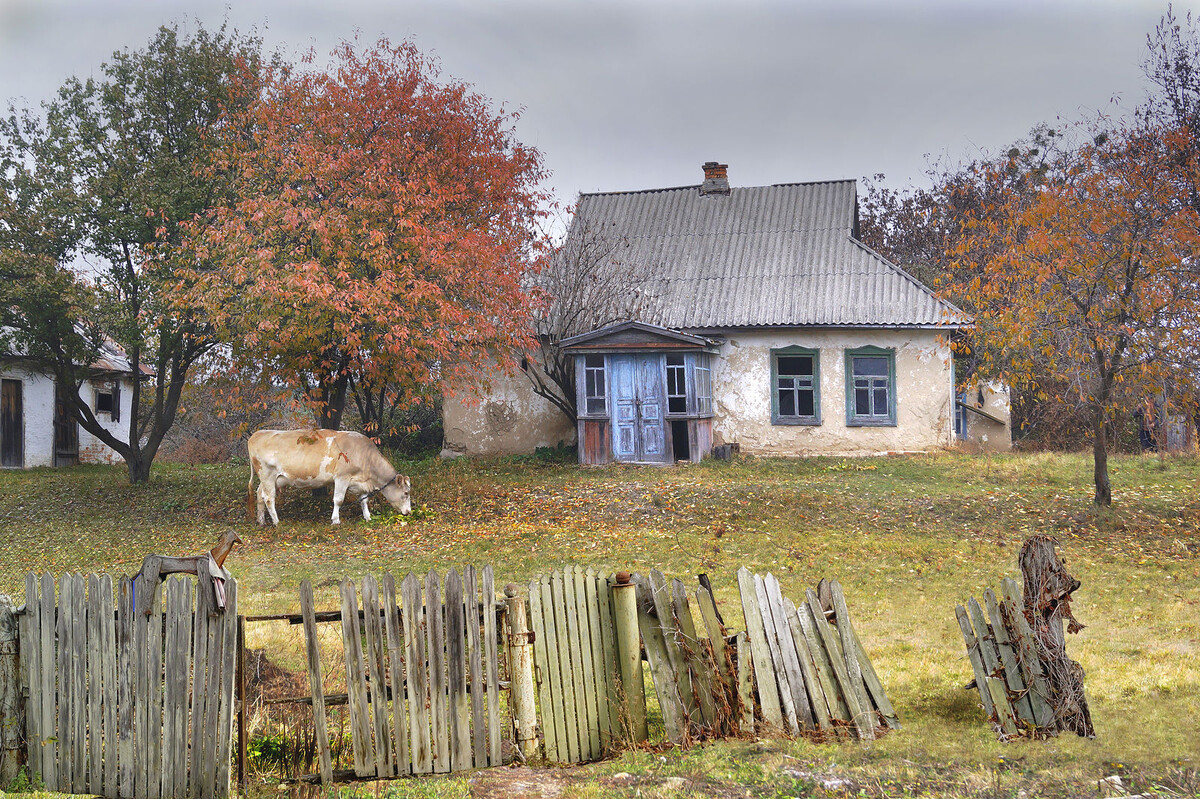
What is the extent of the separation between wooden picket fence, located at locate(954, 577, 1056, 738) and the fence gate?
412 centimetres

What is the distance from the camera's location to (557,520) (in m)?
14.0

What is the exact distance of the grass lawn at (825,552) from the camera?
4977 mm

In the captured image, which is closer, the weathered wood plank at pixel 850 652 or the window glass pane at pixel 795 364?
the weathered wood plank at pixel 850 652

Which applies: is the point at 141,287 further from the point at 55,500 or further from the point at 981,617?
the point at 981,617

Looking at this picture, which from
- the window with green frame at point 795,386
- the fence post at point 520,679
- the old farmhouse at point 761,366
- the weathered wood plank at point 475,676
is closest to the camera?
the weathered wood plank at point 475,676

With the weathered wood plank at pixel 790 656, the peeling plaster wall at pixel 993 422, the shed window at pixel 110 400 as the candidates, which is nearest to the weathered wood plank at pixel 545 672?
the weathered wood plank at pixel 790 656

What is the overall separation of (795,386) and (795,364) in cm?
52

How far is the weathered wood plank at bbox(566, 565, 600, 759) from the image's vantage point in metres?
5.52

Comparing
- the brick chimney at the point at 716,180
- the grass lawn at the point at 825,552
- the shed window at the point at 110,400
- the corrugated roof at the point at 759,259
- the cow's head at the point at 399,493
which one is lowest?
the grass lawn at the point at 825,552

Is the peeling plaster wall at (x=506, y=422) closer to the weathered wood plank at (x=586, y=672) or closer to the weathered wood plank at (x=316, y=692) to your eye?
the weathered wood plank at (x=586, y=672)

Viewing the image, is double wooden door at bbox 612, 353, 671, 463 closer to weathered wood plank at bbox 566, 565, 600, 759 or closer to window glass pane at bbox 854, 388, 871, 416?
Answer: window glass pane at bbox 854, 388, 871, 416

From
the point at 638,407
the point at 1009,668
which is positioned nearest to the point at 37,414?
the point at 638,407

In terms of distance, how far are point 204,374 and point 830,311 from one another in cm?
1302

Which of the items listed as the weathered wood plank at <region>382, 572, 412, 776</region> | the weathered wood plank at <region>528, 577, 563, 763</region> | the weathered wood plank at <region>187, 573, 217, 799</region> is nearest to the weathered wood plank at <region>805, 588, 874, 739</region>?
the weathered wood plank at <region>528, 577, 563, 763</region>
